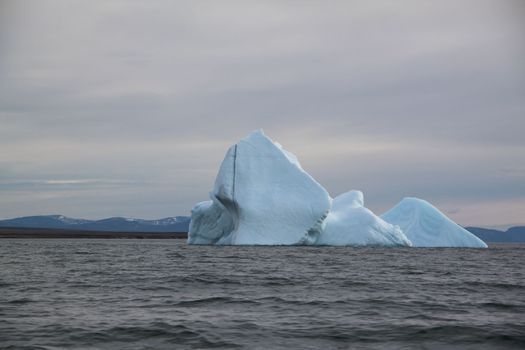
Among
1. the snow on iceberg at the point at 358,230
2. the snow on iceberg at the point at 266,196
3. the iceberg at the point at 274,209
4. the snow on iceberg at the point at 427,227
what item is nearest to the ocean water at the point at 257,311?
the snow on iceberg at the point at 266,196

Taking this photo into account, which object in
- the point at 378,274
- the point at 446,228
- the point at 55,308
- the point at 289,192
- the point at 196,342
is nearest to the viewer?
the point at 196,342

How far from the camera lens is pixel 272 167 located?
134ft

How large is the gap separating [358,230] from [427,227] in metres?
8.59

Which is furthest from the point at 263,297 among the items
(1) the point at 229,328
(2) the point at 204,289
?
(1) the point at 229,328

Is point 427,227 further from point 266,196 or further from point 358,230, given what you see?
point 266,196

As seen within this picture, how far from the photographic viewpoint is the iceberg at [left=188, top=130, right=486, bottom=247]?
38531mm

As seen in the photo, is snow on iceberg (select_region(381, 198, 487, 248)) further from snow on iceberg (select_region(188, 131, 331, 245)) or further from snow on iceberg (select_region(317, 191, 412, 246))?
snow on iceberg (select_region(188, 131, 331, 245))

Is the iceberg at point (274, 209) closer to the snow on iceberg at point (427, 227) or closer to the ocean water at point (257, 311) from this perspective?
the snow on iceberg at point (427, 227)

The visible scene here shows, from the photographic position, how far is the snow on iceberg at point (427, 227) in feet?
155

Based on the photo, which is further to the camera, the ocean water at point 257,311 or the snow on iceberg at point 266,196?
the snow on iceberg at point 266,196

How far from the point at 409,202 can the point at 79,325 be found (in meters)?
40.0

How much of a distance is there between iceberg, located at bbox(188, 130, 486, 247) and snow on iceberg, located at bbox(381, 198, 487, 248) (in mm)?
3230

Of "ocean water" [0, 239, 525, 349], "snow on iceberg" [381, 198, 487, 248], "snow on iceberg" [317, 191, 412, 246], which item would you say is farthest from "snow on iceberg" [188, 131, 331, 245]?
"ocean water" [0, 239, 525, 349]

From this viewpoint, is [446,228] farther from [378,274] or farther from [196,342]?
[196,342]
